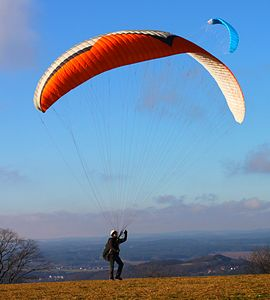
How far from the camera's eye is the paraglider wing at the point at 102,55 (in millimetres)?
17500

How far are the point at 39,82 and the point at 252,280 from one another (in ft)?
36.2

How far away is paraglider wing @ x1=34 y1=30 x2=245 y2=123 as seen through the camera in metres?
17.5

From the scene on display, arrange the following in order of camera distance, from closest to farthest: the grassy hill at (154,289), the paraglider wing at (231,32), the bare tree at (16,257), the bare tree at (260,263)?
1. the grassy hill at (154,289)
2. the paraglider wing at (231,32)
3. the bare tree at (16,257)
4. the bare tree at (260,263)

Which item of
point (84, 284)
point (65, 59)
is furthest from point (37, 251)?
point (65, 59)

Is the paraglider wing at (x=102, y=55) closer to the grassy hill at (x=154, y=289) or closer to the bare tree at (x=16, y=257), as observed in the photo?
the grassy hill at (x=154, y=289)

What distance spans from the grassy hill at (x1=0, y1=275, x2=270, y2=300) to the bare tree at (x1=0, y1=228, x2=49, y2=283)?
41.2 m

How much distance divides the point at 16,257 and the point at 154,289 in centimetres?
4745

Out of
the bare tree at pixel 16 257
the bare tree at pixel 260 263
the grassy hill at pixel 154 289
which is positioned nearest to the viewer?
the grassy hill at pixel 154 289

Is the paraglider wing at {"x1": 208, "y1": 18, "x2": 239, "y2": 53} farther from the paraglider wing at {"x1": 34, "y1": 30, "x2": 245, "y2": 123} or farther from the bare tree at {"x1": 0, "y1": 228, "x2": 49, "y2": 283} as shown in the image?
the bare tree at {"x1": 0, "y1": 228, "x2": 49, "y2": 283}

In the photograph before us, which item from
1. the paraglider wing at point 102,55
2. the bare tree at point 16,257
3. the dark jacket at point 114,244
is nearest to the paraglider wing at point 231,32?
the paraglider wing at point 102,55

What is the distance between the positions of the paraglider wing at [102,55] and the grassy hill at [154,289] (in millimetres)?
6677

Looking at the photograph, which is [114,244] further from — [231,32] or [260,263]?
[260,263]

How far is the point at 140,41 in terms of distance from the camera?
57.5 feet

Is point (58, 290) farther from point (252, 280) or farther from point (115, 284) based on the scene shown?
point (252, 280)
